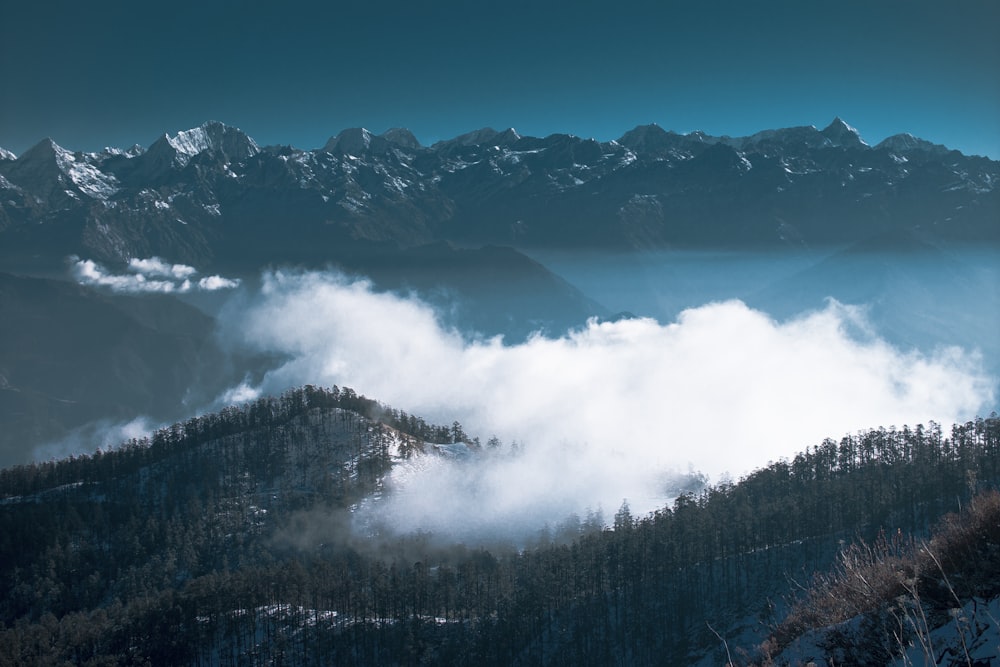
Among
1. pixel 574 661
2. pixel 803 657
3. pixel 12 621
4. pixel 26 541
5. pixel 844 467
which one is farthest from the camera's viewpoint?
pixel 26 541

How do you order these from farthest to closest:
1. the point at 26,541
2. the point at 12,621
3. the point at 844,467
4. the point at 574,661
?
the point at 26,541 < the point at 844,467 < the point at 12,621 < the point at 574,661

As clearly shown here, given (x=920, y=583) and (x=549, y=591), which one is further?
(x=549, y=591)

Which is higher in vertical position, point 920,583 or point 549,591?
point 920,583

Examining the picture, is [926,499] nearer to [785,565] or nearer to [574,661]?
[785,565]

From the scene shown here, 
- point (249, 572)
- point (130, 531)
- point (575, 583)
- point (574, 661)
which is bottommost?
point (574, 661)

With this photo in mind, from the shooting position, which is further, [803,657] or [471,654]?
[471,654]

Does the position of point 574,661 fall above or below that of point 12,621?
below

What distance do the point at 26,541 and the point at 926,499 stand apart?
222 metres

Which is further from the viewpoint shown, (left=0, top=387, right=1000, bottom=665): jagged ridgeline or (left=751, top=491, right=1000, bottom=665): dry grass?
(left=0, top=387, right=1000, bottom=665): jagged ridgeline

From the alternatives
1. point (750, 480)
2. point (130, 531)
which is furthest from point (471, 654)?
point (130, 531)

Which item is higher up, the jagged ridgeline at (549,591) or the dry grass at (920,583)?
the dry grass at (920,583)

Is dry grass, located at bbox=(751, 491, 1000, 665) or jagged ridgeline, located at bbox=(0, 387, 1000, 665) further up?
dry grass, located at bbox=(751, 491, 1000, 665)

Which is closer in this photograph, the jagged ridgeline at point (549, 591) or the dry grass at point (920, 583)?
the dry grass at point (920, 583)

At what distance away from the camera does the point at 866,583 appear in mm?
25125
